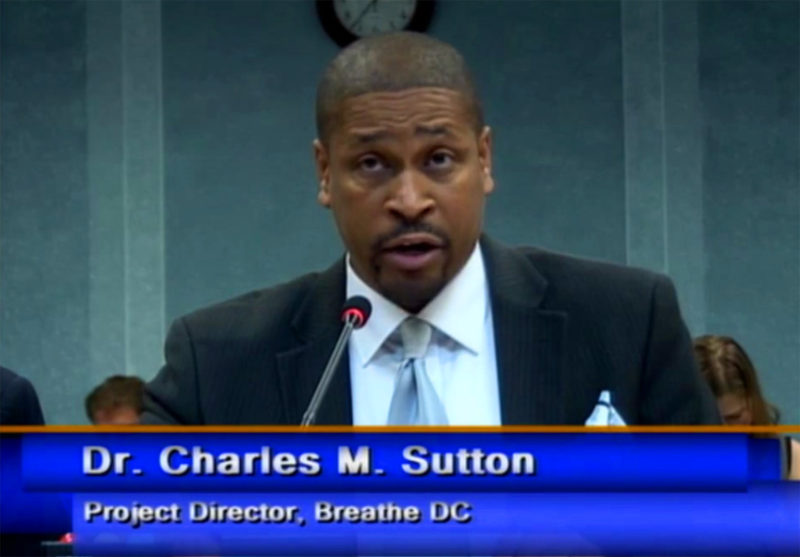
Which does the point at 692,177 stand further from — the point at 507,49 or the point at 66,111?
the point at 66,111

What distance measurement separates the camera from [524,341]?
2.40m

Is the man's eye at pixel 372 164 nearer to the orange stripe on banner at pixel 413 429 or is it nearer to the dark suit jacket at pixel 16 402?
the orange stripe on banner at pixel 413 429

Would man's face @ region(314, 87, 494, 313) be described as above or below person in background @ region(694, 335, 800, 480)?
below

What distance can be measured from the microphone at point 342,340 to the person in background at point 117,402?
287 centimetres

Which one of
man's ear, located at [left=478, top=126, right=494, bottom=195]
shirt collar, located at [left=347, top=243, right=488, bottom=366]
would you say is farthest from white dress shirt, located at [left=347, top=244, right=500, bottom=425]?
man's ear, located at [left=478, top=126, right=494, bottom=195]

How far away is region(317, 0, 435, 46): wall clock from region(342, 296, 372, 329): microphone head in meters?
5.20

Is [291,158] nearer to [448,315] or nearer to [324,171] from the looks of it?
[324,171]

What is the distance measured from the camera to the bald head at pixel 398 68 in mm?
2355

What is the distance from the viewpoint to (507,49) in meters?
7.64

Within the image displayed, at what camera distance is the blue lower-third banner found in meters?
2.19

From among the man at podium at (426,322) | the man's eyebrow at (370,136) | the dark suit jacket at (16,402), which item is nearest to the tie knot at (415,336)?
the man at podium at (426,322)

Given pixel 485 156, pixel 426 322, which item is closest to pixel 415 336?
pixel 426 322

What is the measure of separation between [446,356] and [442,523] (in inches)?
8.8

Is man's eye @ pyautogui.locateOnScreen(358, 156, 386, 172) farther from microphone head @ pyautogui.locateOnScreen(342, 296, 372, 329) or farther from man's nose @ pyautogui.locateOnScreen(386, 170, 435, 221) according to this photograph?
microphone head @ pyautogui.locateOnScreen(342, 296, 372, 329)
